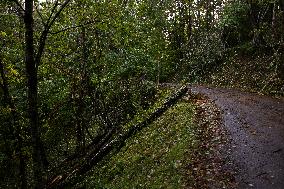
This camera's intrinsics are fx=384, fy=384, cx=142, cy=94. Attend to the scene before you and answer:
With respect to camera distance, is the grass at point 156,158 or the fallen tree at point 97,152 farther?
the fallen tree at point 97,152

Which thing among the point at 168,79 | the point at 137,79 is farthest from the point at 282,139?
the point at 168,79

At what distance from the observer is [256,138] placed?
11.6 meters

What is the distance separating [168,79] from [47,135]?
17.2 metres

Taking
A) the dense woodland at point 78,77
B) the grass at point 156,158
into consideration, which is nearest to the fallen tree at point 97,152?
the dense woodland at point 78,77

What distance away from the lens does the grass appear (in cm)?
1098

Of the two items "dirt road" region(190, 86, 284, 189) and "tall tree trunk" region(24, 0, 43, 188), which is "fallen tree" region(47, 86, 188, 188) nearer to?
"dirt road" region(190, 86, 284, 189)

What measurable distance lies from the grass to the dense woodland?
118cm

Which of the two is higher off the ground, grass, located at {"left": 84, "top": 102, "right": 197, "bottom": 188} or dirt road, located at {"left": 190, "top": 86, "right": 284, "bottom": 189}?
dirt road, located at {"left": 190, "top": 86, "right": 284, "bottom": 189}

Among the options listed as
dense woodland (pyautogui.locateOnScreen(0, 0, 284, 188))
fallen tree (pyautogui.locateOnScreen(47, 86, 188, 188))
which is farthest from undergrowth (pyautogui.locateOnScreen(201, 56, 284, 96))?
fallen tree (pyautogui.locateOnScreen(47, 86, 188, 188))

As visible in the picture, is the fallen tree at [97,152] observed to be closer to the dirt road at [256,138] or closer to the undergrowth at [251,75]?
the dirt road at [256,138]

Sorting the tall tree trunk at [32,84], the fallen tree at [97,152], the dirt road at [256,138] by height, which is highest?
the tall tree trunk at [32,84]

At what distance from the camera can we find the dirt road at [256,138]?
912 cm

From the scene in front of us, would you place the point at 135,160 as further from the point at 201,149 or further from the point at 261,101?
the point at 261,101

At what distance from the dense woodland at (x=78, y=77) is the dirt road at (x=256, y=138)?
9.52 feet
